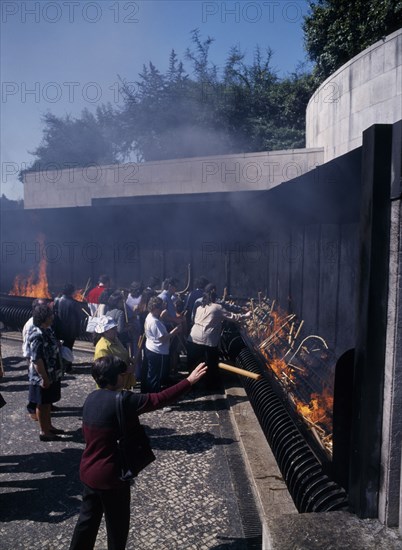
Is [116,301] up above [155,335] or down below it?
above

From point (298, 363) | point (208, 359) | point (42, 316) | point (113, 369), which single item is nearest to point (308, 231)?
point (298, 363)

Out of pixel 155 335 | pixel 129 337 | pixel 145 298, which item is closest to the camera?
pixel 155 335

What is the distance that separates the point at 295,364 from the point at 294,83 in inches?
889

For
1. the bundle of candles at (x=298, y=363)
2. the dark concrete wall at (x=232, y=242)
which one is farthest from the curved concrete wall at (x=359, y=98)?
the bundle of candles at (x=298, y=363)

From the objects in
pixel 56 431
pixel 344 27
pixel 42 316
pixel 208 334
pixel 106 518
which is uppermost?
pixel 344 27

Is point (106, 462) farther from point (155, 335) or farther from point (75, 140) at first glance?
point (75, 140)

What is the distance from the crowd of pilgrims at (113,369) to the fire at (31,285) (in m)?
4.95

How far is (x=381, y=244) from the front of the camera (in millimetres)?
3232

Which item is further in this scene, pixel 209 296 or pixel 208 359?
pixel 208 359

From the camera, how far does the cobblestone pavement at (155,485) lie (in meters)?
4.38

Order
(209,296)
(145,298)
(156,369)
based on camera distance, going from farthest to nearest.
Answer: (145,298), (209,296), (156,369)

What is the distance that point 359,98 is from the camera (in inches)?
467

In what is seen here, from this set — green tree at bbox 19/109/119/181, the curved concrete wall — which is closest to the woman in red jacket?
the curved concrete wall

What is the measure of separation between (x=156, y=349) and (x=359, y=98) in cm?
831
